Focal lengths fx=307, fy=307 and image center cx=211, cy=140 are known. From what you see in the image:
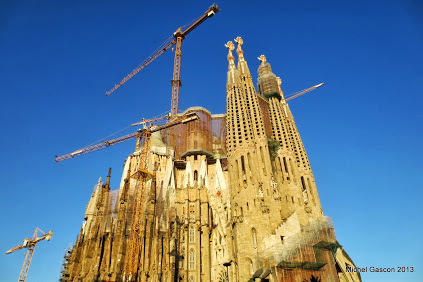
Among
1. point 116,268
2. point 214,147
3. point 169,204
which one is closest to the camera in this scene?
point 116,268

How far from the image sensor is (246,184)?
44719 millimetres

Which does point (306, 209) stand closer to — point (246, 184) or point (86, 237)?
point (246, 184)

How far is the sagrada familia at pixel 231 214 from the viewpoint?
39375mm

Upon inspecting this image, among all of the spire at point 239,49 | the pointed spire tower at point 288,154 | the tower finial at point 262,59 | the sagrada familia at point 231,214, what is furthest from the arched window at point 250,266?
the tower finial at point 262,59

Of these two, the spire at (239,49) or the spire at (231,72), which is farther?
the spire at (239,49)

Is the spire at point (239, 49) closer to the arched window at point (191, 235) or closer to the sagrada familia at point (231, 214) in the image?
the sagrada familia at point (231, 214)

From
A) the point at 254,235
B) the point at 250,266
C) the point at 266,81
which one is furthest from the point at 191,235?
the point at 266,81

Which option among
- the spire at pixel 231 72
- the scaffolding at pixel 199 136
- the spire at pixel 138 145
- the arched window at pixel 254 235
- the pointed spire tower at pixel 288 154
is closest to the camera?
the arched window at pixel 254 235

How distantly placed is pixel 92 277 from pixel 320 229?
108ft

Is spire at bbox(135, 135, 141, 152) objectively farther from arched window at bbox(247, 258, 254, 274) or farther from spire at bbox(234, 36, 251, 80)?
arched window at bbox(247, 258, 254, 274)


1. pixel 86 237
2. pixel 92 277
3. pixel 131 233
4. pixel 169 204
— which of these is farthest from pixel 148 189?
pixel 92 277

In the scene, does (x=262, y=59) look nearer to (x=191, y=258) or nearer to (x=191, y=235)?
(x=191, y=235)

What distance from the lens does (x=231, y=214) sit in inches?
1774

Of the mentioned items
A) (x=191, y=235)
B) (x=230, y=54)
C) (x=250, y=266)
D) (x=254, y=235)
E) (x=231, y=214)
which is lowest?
(x=250, y=266)
